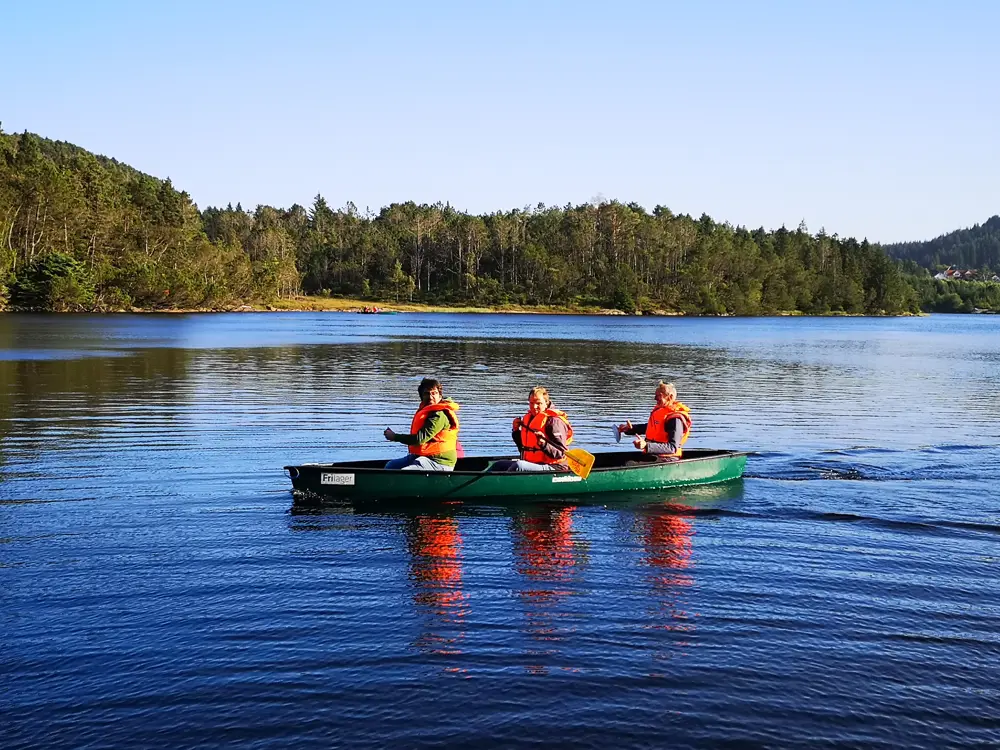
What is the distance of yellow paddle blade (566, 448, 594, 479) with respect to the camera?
16.8m

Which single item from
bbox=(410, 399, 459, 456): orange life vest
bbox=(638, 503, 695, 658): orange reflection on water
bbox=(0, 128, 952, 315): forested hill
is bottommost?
bbox=(638, 503, 695, 658): orange reflection on water

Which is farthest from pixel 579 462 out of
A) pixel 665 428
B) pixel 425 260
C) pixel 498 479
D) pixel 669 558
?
pixel 425 260

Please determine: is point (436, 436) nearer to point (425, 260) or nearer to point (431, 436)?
point (431, 436)

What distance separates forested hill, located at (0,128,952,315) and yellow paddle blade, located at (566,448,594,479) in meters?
112

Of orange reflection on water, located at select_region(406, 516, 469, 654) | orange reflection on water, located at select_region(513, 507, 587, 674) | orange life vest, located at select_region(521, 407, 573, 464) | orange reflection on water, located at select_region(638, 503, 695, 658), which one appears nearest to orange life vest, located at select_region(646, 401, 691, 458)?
orange reflection on water, located at select_region(638, 503, 695, 658)

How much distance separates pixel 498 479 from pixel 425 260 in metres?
168

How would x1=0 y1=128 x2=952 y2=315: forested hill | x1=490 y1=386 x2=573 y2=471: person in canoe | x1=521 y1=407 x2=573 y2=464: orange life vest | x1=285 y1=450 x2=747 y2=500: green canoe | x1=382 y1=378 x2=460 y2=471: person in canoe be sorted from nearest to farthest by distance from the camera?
1. x1=285 y1=450 x2=747 y2=500: green canoe
2. x1=382 y1=378 x2=460 y2=471: person in canoe
3. x1=490 y1=386 x2=573 y2=471: person in canoe
4. x1=521 y1=407 x2=573 y2=464: orange life vest
5. x1=0 y1=128 x2=952 y2=315: forested hill

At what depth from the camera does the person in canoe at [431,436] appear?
16.7 m

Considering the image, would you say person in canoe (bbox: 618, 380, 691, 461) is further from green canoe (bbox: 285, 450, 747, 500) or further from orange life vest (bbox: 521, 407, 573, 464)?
orange life vest (bbox: 521, 407, 573, 464)

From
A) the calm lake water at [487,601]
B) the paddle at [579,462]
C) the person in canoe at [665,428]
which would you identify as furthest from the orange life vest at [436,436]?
the person in canoe at [665,428]

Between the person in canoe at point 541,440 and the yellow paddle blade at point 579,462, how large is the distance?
13 centimetres

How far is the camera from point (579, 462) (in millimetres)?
16781

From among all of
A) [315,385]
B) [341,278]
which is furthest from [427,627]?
[341,278]

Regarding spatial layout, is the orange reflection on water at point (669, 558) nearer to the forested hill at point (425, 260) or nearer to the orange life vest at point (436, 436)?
the orange life vest at point (436, 436)
